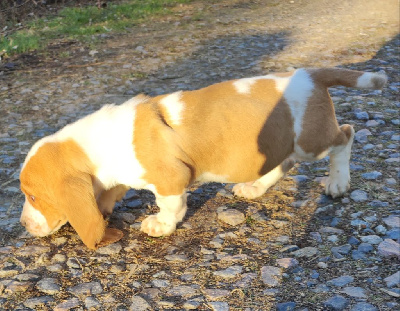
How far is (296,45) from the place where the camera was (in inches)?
356

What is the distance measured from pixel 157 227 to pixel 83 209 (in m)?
0.65

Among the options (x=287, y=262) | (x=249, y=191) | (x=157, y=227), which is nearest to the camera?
(x=287, y=262)

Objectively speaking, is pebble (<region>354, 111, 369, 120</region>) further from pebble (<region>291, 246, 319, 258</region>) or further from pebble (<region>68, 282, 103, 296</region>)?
pebble (<region>68, 282, 103, 296</region>)

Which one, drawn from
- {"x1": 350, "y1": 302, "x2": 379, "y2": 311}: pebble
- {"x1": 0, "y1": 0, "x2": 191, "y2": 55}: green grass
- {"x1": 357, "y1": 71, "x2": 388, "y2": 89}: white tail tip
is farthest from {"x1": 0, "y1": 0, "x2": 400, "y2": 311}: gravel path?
{"x1": 0, "y1": 0, "x2": 191, "y2": 55}: green grass

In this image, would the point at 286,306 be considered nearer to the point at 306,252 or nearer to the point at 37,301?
the point at 306,252

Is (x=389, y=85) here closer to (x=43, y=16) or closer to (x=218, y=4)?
(x=218, y=4)

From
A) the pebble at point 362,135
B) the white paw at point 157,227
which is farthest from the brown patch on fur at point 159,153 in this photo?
the pebble at point 362,135

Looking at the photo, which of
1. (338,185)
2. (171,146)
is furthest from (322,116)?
(171,146)

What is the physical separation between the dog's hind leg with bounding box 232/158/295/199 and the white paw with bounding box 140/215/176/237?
2.60ft

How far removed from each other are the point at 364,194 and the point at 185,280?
1.77 metres

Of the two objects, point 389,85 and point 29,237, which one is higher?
point 29,237

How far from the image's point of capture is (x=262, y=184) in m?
4.48

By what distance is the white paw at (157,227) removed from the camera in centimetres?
390

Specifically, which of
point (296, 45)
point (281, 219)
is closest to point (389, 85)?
point (296, 45)
